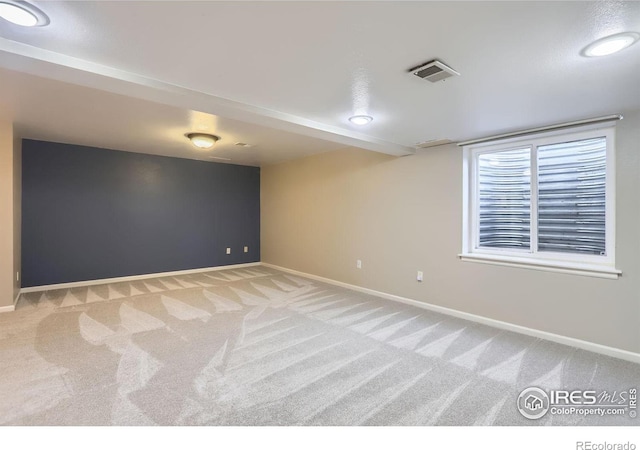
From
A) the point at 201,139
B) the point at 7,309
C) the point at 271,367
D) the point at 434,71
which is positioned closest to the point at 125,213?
the point at 7,309

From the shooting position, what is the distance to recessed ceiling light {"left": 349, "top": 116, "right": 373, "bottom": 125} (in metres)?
2.99

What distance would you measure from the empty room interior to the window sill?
0.03 m

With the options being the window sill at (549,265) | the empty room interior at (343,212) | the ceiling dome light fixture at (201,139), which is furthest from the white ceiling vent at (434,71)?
the ceiling dome light fixture at (201,139)

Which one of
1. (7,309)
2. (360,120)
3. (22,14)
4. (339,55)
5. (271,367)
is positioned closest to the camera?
(22,14)

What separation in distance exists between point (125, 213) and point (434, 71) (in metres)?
5.58

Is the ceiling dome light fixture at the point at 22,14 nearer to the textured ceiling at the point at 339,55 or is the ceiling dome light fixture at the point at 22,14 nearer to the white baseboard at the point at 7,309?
the textured ceiling at the point at 339,55

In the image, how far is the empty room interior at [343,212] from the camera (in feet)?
5.56

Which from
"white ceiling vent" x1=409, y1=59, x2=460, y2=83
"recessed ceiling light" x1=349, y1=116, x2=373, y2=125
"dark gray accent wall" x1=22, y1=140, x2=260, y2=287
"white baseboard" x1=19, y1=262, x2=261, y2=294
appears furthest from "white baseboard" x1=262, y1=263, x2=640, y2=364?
"dark gray accent wall" x1=22, y1=140, x2=260, y2=287

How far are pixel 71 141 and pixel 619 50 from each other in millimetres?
6343

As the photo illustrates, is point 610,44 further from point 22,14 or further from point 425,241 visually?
point 22,14

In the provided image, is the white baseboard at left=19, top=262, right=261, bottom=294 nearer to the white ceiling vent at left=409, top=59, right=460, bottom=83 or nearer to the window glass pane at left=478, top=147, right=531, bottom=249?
the window glass pane at left=478, top=147, right=531, bottom=249

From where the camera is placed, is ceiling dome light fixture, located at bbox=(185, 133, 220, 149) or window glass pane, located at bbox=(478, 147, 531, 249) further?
ceiling dome light fixture, located at bbox=(185, 133, 220, 149)

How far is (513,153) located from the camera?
3.62 metres

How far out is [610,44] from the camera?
5.50ft
